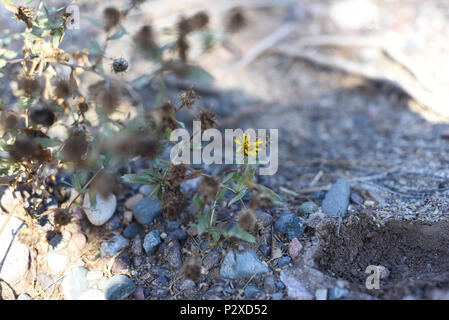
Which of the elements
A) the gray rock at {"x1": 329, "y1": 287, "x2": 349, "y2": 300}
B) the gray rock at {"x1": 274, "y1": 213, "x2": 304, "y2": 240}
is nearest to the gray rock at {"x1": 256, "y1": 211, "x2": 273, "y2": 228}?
the gray rock at {"x1": 274, "y1": 213, "x2": 304, "y2": 240}

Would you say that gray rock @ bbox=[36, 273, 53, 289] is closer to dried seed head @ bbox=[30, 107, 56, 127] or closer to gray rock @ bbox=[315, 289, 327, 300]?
dried seed head @ bbox=[30, 107, 56, 127]

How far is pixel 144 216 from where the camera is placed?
7.04 feet

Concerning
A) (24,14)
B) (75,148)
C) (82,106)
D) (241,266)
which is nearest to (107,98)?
(82,106)

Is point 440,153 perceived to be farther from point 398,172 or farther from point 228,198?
point 228,198

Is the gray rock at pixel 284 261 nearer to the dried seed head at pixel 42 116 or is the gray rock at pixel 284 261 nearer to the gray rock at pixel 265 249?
the gray rock at pixel 265 249

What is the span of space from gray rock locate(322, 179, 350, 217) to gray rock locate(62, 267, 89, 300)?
52.0 inches

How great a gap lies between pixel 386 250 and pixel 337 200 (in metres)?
0.36

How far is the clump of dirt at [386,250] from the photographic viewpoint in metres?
1.84

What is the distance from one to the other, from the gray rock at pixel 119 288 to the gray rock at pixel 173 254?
0.21 metres

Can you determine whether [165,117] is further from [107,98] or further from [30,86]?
[30,86]

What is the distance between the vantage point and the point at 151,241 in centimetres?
204

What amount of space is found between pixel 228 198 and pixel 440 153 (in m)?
1.50

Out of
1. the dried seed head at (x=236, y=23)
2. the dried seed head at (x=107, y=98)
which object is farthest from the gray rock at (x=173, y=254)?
the dried seed head at (x=236, y=23)

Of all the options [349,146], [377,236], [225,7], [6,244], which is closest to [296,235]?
[377,236]
